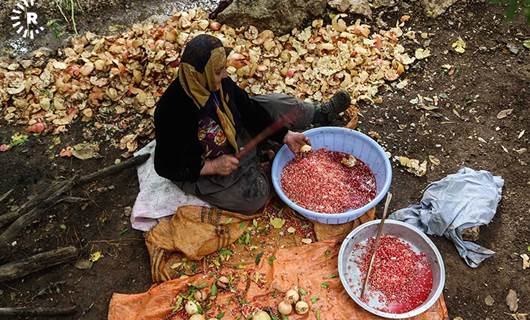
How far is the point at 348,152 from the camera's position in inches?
138

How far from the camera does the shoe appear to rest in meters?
3.56

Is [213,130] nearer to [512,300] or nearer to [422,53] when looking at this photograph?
[512,300]

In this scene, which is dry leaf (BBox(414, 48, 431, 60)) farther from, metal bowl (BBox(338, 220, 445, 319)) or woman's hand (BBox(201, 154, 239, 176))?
woman's hand (BBox(201, 154, 239, 176))

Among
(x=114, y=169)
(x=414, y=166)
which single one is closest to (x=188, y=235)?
(x=114, y=169)

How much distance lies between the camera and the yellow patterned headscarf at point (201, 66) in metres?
2.46

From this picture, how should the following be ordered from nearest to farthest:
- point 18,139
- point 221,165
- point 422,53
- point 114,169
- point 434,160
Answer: point 221,165 → point 114,169 → point 434,160 → point 18,139 → point 422,53

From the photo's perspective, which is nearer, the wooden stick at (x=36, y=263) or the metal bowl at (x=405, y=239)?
the metal bowl at (x=405, y=239)

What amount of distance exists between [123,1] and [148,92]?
1.48 metres

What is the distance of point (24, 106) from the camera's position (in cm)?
397

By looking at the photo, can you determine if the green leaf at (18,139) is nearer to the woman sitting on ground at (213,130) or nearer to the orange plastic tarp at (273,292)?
the woman sitting on ground at (213,130)

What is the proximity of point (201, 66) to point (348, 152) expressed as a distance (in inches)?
57.3

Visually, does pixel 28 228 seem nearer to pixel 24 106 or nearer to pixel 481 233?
pixel 24 106

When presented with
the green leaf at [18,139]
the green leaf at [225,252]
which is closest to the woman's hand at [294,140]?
the green leaf at [225,252]

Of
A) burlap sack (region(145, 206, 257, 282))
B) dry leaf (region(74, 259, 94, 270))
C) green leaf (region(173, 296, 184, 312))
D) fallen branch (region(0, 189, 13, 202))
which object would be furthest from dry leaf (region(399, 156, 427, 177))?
fallen branch (region(0, 189, 13, 202))
